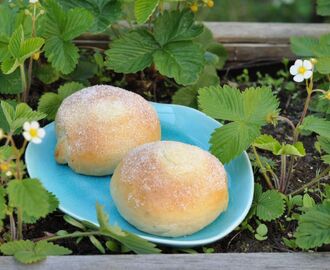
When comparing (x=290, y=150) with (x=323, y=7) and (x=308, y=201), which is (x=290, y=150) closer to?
(x=308, y=201)

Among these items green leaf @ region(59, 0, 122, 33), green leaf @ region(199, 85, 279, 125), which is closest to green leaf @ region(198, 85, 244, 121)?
green leaf @ region(199, 85, 279, 125)

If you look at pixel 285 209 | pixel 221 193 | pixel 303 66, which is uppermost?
pixel 303 66

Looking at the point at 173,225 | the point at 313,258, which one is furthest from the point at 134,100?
the point at 313,258

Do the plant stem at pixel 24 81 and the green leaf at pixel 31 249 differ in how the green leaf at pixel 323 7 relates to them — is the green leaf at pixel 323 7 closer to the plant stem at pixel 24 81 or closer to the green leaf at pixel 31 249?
the plant stem at pixel 24 81

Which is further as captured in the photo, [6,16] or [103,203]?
[6,16]

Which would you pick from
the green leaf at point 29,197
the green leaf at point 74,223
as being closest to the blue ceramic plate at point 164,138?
the green leaf at point 74,223

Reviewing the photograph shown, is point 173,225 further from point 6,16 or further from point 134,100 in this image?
point 6,16
